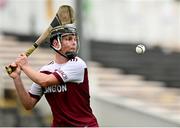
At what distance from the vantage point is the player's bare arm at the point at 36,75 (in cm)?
612

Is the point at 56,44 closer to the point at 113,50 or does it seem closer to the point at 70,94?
the point at 70,94

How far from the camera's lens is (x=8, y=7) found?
18.5 metres

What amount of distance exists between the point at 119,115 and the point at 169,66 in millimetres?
4029

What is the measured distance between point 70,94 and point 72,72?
0.56 ft

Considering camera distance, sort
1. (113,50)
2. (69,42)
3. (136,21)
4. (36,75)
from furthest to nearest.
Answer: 1. (113,50)
2. (136,21)
3. (69,42)
4. (36,75)

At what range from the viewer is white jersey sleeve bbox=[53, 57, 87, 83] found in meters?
6.32

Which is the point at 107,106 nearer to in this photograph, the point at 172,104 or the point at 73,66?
the point at 172,104

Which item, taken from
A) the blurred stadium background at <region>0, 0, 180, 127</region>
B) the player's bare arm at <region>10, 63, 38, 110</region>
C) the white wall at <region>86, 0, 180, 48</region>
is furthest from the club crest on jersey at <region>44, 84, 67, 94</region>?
the white wall at <region>86, 0, 180, 48</region>

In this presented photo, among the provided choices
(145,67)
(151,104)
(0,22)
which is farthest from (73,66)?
(0,22)

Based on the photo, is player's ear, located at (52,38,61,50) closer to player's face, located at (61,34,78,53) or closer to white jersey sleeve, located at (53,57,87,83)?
player's face, located at (61,34,78,53)

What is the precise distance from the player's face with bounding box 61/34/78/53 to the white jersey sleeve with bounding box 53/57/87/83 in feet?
0.49

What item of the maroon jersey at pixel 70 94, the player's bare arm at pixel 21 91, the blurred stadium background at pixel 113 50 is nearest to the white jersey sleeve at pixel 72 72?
the maroon jersey at pixel 70 94

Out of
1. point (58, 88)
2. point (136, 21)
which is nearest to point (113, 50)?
point (136, 21)

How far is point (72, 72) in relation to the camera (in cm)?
633
